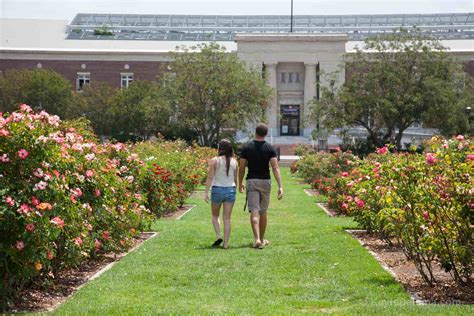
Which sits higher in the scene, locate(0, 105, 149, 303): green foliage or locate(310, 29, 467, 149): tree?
locate(310, 29, 467, 149): tree

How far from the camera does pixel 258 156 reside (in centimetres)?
1398

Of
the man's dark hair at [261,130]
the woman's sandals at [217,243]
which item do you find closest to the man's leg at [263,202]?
the woman's sandals at [217,243]

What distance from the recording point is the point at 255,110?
192 ft

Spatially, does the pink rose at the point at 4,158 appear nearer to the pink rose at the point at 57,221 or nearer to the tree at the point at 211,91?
the pink rose at the point at 57,221

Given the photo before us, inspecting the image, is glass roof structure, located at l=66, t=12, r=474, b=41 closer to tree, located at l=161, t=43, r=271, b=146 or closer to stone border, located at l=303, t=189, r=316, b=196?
tree, located at l=161, t=43, r=271, b=146

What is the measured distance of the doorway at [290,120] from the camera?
3563 inches

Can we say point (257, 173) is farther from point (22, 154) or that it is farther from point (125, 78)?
point (125, 78)

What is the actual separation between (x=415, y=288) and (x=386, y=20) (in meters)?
90.1

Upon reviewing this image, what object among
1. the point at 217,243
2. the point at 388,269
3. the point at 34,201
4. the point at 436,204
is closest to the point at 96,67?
the point at 217,243

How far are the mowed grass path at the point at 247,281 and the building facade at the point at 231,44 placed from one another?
212 ft

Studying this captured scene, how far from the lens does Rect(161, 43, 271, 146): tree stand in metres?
57.0

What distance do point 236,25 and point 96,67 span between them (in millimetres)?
18986

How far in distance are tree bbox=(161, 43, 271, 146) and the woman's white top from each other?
139 feet

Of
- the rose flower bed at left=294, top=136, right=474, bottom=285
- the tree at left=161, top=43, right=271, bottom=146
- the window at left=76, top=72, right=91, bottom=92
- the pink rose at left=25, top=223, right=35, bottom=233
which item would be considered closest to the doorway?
the window at left=76, top=72, right=91, bottom=92
